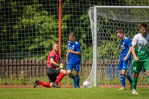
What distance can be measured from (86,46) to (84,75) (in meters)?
6.22

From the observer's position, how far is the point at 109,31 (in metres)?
21.8

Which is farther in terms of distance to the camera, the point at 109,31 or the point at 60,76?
the point at 109,31

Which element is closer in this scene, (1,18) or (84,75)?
(84,75)

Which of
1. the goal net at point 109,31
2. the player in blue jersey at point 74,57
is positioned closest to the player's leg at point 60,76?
the player in blue jersey at point 74,57

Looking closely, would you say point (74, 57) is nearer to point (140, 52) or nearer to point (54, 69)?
point (54, 69)

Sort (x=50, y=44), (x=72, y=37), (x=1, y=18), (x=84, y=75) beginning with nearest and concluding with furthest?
(x=72, y=37)
(x=84, y=75)
(x=1, y=18)
(x=50, y=44)

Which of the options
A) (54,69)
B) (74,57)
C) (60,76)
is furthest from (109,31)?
(60,76)

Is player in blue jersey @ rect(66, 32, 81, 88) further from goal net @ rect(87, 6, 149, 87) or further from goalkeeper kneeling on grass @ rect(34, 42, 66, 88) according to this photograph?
goal net @ rect(87, 6, 149, 87)

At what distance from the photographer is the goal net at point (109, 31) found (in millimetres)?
21125

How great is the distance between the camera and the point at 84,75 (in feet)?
78.8

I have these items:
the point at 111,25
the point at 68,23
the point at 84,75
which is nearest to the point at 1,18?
the point at 68,23

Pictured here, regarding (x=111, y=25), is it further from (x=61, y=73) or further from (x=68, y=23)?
(x=68, y=23)

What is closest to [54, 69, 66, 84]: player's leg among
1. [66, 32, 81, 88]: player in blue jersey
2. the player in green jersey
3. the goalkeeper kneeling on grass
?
the goalkeeper kneeling on grass

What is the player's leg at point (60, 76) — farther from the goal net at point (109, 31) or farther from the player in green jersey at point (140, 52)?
the player in green jersey at point (140, 52)
